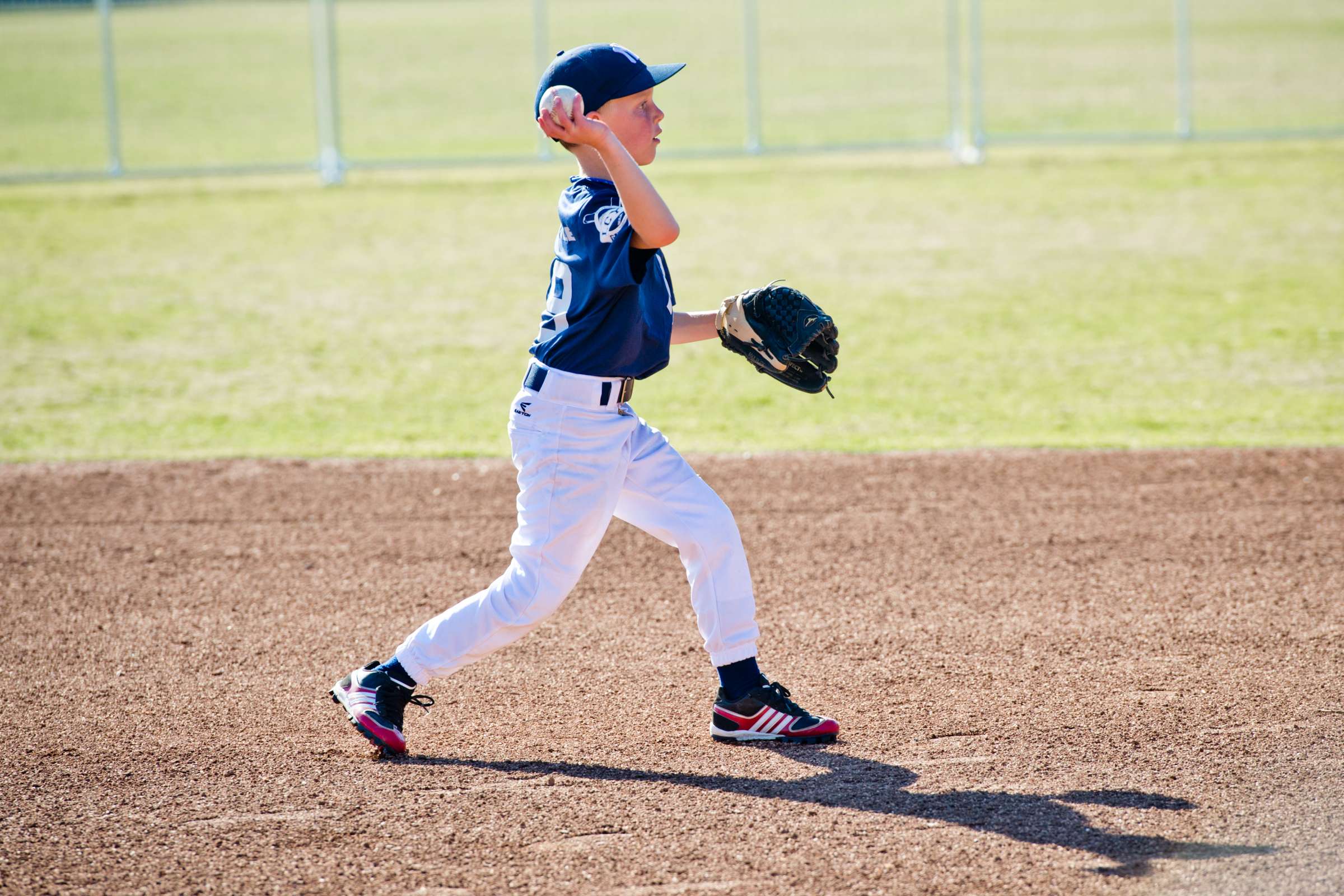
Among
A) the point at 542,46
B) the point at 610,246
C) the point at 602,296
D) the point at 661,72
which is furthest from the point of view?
the point at 542,46

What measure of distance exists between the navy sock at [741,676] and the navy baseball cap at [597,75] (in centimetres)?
160

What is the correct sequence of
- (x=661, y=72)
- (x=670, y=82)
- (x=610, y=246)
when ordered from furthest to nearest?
(x=670, y=82) → (x=661, y=72) → (x=610, y=246)

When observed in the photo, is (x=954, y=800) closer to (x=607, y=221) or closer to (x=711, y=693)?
(x=711, y=693)

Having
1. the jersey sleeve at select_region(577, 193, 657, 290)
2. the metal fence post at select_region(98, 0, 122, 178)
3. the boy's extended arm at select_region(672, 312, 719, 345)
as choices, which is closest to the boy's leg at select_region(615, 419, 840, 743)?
the boy's extended arm at select_region(672, 312, 719, 345)

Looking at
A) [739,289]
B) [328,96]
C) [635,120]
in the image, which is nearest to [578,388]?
[635,120]

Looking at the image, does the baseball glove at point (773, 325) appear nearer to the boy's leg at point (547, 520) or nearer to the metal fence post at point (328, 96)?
the boy's leg at point (547, 520)

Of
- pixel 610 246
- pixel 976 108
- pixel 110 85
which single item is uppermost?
pixel 110 85

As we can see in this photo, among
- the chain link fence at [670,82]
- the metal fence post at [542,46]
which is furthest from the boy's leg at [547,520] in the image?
the chain link fence at [670,82]

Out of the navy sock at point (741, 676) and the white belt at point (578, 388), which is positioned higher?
the white belt at point (578, 388)

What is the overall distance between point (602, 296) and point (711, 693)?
57.0 inches

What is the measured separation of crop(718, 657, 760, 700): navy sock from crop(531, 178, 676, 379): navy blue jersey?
2.90 ft

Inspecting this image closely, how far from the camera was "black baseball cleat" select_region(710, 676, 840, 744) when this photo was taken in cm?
396

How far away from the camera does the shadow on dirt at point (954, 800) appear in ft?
10.8

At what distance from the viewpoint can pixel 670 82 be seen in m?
25.2
